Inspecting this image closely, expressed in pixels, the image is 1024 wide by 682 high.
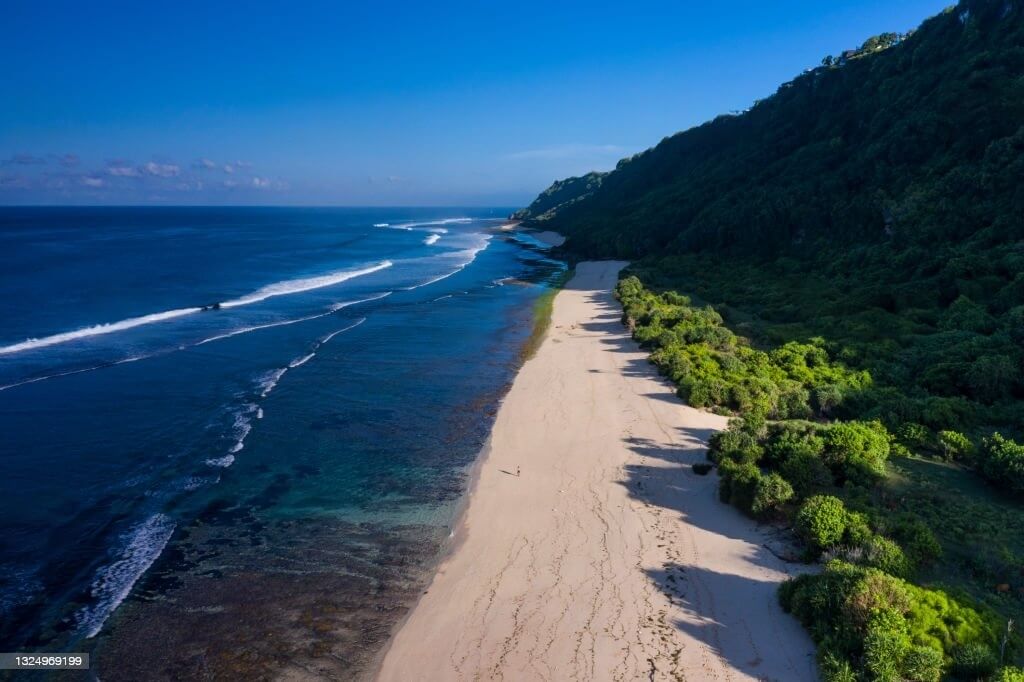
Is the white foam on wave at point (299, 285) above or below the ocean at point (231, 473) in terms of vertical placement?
above

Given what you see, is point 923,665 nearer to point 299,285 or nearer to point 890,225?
point 890,225

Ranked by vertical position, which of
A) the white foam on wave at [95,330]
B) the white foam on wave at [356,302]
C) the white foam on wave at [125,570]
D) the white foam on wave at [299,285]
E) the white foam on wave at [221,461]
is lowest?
the white foam on wave at [125,570]

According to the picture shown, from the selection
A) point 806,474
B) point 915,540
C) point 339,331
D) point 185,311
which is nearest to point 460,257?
point 185,311

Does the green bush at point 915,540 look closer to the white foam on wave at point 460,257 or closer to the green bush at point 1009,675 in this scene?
the green bush at point 1009,675

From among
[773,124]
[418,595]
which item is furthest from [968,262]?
[773,124]

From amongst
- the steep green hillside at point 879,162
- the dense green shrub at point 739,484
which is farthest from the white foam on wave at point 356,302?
the dense green shrub at point 739,484
